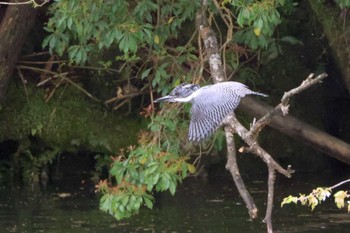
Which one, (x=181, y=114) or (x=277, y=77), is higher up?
(x=277, y=77)

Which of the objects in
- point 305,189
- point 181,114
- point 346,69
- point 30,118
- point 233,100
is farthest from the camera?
point 30,118

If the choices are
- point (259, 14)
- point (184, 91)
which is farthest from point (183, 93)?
point (259, 14)

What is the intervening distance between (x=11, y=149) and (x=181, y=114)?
3263 millimetres

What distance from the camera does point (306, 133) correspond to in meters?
7.60

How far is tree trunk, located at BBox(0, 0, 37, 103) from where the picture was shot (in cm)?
795

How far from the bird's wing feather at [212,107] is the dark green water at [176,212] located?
198 cm

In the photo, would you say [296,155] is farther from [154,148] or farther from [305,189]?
[154,148]

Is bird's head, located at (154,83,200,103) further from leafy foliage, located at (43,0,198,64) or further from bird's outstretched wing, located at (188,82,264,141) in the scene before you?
leafy foliage, located at (43,0,198,64)

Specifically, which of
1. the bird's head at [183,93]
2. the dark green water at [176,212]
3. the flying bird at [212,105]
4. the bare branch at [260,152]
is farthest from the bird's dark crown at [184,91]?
the dark green water at [176,212]

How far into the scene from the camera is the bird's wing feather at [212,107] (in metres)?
4.92

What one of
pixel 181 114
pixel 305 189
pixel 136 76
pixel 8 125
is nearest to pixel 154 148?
pixel 181 114

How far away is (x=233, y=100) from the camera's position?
493cm

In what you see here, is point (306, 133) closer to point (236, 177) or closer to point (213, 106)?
point (213, 106)

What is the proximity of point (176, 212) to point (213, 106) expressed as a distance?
111 inches
